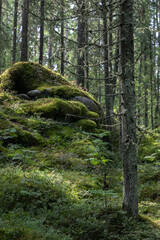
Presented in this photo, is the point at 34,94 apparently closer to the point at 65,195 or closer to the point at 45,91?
the point at 45,91

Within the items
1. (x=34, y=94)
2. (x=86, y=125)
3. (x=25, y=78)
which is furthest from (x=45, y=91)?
(x=86, y=125)

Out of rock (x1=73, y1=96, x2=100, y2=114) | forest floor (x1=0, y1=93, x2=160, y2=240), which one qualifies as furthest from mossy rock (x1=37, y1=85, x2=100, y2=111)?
forest floor (x1=0, y1=93, x2=160, y2=240)

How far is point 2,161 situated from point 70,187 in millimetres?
2185

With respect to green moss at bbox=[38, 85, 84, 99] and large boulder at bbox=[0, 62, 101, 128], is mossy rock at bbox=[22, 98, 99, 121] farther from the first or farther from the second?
green moss at bbox=[38, 85, 84, 99]

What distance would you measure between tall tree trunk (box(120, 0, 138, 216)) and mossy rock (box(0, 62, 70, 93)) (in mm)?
8750

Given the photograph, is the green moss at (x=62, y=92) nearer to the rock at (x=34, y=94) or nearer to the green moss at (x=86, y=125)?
the rock at (x=34, y=94)

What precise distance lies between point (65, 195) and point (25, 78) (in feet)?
29.6

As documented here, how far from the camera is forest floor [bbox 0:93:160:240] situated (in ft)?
10.7

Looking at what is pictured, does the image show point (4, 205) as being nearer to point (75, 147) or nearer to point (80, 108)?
point (75, 147)

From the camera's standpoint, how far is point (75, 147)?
7832mm

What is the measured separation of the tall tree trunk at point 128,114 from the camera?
374 centimetres

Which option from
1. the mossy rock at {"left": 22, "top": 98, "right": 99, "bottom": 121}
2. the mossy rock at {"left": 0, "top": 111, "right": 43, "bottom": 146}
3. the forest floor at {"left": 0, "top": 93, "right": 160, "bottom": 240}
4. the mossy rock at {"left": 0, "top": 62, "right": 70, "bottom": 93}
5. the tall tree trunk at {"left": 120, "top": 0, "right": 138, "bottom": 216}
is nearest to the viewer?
the forest floor at {"left": 0, "top": 93, "right": 160, "bottom": 240}

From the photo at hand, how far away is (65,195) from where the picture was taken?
4.55 m

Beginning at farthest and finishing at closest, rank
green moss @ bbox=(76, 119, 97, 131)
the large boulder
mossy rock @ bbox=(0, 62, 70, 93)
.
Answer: mossy rock @ bbox=(0, 62, 70, 93) → the large boulder → green moss @ bbox=(76, 119, 97, 131)
